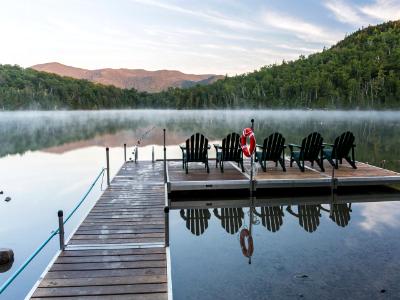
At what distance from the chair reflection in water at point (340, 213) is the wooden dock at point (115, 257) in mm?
3982

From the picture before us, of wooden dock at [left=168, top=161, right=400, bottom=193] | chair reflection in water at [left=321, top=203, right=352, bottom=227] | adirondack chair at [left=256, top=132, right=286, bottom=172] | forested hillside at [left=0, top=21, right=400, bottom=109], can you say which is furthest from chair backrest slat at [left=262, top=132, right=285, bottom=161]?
forested hillside at [left=0, top=21, right=400, bottom=109]

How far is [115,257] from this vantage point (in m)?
5.02

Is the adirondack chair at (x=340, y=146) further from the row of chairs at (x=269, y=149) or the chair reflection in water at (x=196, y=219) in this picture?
the chair reflection in water at (x=196, y=219)

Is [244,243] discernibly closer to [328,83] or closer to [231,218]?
[231,218]

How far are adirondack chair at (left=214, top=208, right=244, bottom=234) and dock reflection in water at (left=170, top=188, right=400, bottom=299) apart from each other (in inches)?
0.8

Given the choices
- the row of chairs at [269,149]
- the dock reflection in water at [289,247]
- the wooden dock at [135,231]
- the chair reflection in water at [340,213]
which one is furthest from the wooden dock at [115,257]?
the chair reflection in water at [340,213]

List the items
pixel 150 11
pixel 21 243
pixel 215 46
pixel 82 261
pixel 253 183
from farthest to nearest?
pixel 215 46, pixel 150 11, pixel 253 183, pixel 21 243, pixel 82 261

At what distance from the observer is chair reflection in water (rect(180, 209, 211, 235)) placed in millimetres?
Answer: 7727

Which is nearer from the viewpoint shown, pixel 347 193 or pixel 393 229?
pixel 393 229

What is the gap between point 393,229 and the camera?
752cm

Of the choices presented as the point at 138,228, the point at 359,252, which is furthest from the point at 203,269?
the point at 359,252

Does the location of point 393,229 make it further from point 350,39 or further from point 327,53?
point 350,39

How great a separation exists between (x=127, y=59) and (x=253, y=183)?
10131cm

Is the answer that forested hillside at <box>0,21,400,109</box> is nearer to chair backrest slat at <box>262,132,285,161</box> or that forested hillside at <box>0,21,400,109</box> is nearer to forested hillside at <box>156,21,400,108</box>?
forested hillside at <box>156,21,400,108</box>
